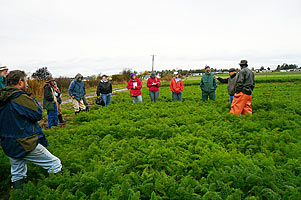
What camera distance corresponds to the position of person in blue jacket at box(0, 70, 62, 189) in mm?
2637

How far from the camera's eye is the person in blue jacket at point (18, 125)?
2.64 metres

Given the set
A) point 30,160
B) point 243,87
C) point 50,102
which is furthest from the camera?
point 50,102

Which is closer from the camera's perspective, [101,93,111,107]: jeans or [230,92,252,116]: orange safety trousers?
[230,92,252,116]: orange safety trousers

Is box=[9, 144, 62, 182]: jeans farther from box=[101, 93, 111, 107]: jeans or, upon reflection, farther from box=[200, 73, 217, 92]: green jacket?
box=[200, 73, 217, 92]: green jacket

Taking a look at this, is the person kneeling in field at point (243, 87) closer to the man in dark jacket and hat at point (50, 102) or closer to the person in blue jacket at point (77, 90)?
the person in blue jacket at point (77, 90)

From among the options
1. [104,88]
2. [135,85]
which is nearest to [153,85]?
[135,85]

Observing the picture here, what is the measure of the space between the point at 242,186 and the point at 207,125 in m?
2.63

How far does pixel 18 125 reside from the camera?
2646 millimetres

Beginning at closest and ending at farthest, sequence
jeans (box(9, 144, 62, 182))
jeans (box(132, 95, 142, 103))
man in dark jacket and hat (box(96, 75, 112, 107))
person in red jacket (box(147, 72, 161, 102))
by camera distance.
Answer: jeans (box(9, 144, 62, 182))
man in dark jacket and hat (box(96, 75, 112, 107))
person in red jacket (box(147, 72, 161, 102))
jeans (box(132, 95, 142, 103))

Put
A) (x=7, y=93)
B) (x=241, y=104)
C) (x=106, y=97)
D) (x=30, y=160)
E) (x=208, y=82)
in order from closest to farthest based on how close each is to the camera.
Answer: (x=7, y=93), (x=30, y=160), (x=241, y=104), (x=208, y=82), (x=106, y=97)

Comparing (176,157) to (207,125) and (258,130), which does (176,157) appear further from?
(258,130)

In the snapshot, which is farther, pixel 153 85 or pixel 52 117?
pixel 153 85

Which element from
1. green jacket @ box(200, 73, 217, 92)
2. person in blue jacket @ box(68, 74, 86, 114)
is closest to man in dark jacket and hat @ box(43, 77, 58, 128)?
person in blue jacket @ box(68, 74, 86, 114)

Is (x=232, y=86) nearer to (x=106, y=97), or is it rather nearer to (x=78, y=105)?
(x=106, y=97)
